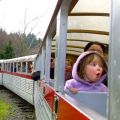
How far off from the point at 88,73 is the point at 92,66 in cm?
13

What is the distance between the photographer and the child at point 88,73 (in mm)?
2709

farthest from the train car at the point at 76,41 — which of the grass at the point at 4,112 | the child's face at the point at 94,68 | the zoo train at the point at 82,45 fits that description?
the grass at the point at 4,112

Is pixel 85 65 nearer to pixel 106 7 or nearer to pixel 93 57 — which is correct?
pixel 93 57

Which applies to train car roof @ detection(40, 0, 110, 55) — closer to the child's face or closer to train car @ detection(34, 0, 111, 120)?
train car @ detection(34, 0, 111, 120)

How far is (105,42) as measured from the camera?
15.6ft

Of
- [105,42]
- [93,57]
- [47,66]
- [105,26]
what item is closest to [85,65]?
[93,57]

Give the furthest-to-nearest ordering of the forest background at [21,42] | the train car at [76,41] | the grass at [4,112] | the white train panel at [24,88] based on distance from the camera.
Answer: the forest background at [21,42]
the white train panel at [24,88]
the grass at [4,112]
the train car at [76,41]

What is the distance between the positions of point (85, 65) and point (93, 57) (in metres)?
0.07

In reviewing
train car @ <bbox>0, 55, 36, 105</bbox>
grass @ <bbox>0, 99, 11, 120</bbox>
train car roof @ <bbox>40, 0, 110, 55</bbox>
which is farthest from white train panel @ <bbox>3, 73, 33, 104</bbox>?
train car roof @ <bbox>40, 0, 110, 55</bbox>

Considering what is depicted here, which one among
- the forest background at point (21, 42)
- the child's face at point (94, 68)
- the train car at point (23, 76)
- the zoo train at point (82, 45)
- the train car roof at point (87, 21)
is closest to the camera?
the zoo train at point (82, 45)

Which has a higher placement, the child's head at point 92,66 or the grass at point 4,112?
the child's head at point 92,66

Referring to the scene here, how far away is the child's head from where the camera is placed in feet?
8.86

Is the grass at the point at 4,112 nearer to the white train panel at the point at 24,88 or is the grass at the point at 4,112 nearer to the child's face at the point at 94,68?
the white train panel at the point at 24,88

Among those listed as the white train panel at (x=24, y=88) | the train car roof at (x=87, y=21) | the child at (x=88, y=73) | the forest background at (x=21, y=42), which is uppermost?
the forest background at (x=21, y=42)
